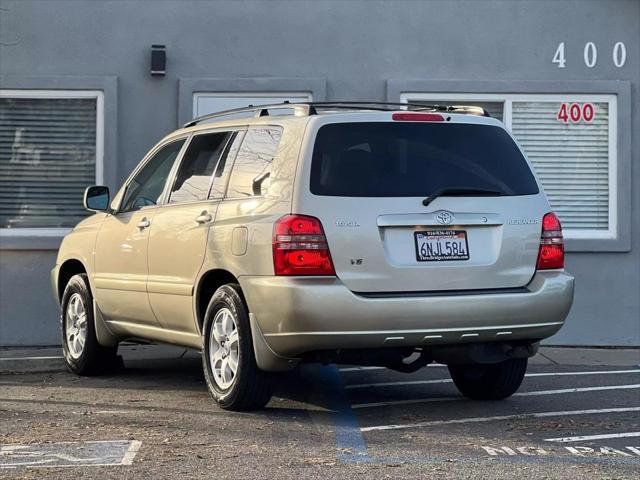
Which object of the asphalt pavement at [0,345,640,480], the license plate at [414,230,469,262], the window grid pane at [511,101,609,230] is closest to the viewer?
the asphalt pavement at [0,345,640,480]

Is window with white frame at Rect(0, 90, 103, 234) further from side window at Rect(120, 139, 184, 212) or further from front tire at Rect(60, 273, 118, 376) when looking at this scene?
side window at Rect(120, 139, 184, 212)

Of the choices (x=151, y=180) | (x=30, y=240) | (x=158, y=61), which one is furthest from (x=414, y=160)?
(x=30, y=240)

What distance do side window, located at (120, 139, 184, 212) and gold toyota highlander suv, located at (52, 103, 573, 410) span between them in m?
0.51

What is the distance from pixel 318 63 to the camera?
11766 millimetres

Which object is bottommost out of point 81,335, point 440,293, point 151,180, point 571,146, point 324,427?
point 324,427

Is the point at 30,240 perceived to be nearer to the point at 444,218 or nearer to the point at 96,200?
the point at 96,200

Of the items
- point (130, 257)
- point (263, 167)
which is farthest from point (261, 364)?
point (130, 257)

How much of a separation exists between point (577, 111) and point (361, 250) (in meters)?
5.79

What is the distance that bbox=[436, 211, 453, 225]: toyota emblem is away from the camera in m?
7.04

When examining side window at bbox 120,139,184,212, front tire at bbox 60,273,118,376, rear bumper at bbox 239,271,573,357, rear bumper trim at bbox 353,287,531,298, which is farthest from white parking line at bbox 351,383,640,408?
front tire at bbox 60,273,118,376

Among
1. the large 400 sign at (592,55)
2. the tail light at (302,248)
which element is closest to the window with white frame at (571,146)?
the large 400 sign at (592,55)

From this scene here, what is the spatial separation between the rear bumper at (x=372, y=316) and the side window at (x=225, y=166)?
841 millimetres

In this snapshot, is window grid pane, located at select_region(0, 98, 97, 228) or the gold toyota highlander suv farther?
window grid pane, located at select_region(0, 98, 97, 228)

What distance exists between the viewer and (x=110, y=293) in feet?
29.1
